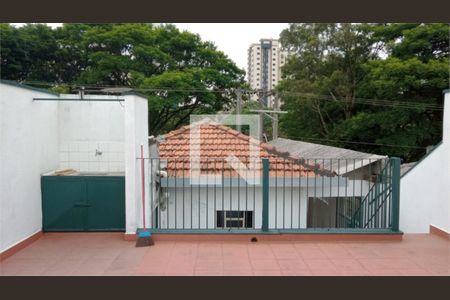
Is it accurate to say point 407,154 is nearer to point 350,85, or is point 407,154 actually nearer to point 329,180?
point 350,85

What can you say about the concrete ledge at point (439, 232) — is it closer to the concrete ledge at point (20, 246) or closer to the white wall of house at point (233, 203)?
the white wall of house at point (233, 203)

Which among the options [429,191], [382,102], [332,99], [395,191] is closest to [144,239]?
[395,191]

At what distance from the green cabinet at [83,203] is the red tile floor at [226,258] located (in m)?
0.23

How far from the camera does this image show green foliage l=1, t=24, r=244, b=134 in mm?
16344

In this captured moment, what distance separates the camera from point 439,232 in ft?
17.9

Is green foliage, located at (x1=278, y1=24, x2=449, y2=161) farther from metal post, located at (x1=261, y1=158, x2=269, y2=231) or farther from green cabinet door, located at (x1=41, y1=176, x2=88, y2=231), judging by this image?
green cabinet door, located at (x1=41, y1=176, x2=88, y2=231)

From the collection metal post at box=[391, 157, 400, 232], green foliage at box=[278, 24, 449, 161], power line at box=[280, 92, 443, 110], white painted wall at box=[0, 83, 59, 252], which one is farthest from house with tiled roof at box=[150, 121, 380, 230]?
power line at box=[280, 92, 443, 110]

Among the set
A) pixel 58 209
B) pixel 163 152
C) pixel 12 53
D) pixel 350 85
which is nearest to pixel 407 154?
pixel 350 85

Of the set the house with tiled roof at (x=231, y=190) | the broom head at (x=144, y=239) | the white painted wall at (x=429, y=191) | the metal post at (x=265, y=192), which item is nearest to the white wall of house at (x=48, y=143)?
the broom head at (x=144, y=239)

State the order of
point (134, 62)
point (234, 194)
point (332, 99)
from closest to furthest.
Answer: point (234, 194) < point (134, 62) < point (332, 99)

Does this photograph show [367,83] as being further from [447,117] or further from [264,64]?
[264,64]

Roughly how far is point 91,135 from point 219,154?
2593 mm

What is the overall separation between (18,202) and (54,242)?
2.81ft

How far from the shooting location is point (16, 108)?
4.52 metres
